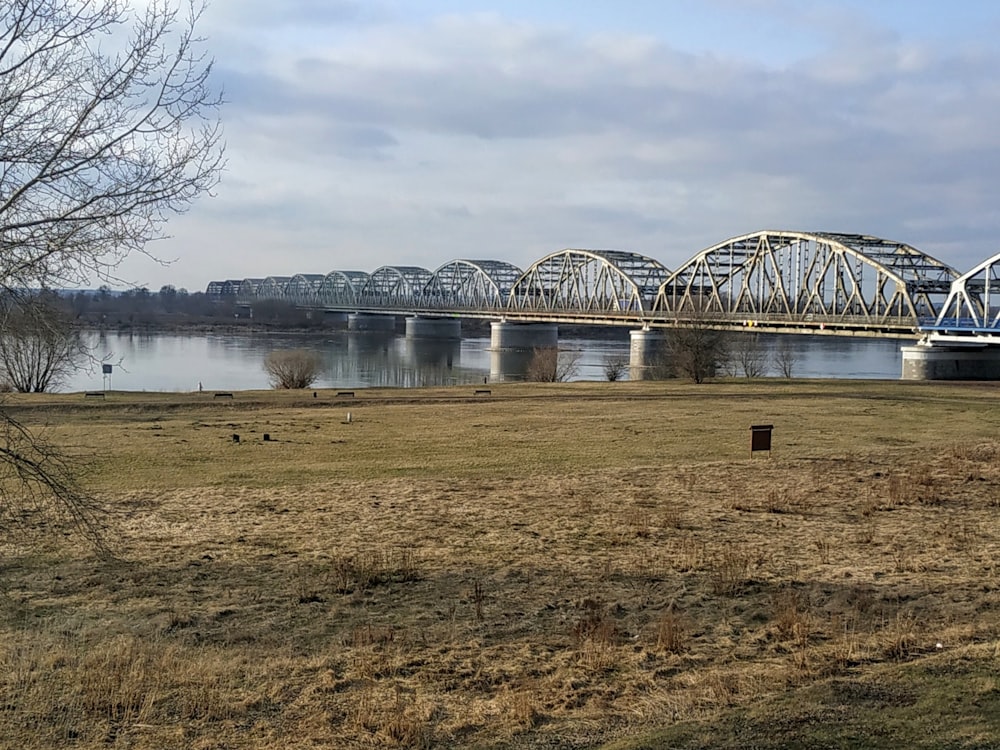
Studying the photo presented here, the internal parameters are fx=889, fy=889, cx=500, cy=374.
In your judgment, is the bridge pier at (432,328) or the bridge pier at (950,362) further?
the bridge pier at (432,328)

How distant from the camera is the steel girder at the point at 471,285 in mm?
149750

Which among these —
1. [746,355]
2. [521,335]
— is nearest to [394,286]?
[521,335]

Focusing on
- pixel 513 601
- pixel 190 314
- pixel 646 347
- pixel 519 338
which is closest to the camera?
pixel 513 601

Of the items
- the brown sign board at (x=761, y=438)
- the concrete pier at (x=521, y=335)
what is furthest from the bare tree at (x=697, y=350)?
the concrete pier at (x=521, y=335)

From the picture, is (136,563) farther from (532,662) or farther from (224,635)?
(532,662)

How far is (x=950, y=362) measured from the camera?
59.8 metres

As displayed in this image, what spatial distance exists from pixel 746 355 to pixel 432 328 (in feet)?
267

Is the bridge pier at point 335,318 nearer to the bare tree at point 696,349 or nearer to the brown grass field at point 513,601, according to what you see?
the bare tree at point 696,349

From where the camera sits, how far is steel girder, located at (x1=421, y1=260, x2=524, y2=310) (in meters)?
150

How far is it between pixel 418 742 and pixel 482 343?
4975 inches

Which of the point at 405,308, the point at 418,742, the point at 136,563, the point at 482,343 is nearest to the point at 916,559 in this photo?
the point at 418,742

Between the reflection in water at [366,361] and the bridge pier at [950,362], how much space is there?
6.72 m

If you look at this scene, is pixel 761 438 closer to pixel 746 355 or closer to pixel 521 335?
pixel 746 355

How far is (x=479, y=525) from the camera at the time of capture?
1397 cm
